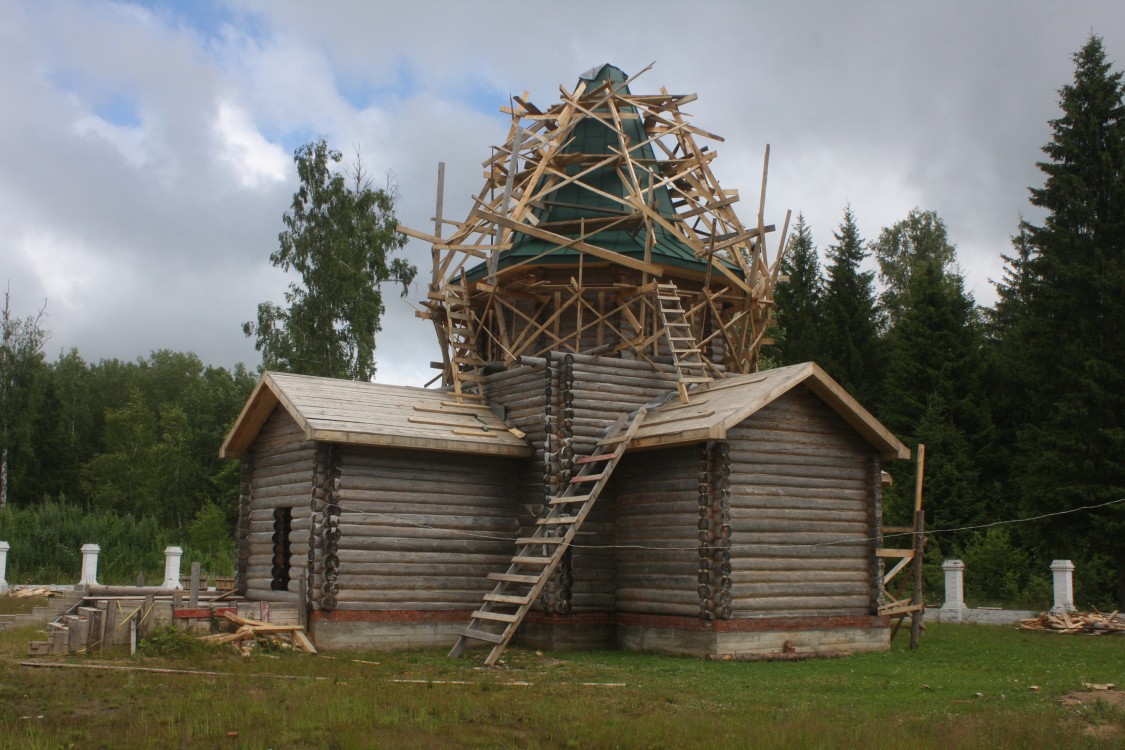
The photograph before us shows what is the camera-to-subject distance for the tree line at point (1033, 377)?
27297 millimetres

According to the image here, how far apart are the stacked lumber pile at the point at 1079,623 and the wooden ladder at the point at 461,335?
12641 millimetres

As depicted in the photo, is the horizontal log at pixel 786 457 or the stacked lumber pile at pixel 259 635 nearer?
the stacked lumber pile at pixel 259 635

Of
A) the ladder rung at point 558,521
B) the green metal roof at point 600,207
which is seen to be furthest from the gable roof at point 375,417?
the green metal roof at point 600,207

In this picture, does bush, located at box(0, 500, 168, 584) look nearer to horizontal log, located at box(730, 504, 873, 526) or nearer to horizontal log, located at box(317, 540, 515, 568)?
horizontal log, located at box(317, 540, 515, 568)

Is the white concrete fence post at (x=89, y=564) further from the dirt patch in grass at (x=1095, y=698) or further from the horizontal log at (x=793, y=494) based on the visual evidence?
the dirt patch in grass at (x=1095, y=698)

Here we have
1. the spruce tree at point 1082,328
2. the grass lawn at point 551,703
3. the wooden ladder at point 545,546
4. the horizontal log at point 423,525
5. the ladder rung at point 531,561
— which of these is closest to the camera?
the grass lawn at point 551,703

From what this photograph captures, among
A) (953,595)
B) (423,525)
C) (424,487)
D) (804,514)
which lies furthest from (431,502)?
(953,595)

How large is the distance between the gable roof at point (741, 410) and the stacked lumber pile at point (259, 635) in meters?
6.11

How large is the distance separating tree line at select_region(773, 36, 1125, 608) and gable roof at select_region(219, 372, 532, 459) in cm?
998

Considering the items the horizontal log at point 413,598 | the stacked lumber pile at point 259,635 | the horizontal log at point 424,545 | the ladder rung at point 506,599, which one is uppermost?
the horizontal log at point 424,545

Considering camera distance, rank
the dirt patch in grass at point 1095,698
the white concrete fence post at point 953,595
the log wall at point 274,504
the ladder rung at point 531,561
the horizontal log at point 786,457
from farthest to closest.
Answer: the white concrete fence post at point 953,595 → the log wall at point 274,504 → the horizontal log at point 786,457 → the ladder rung at point 531,561 → the dirt patch in grass at point 1095,698

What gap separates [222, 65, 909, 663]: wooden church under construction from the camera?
17.4 metres

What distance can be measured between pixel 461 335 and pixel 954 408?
66.0 ft

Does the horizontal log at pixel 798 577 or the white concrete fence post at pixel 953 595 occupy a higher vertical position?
the horizontal log at pixel 798 577
